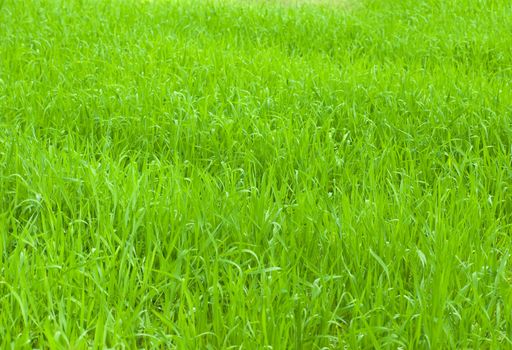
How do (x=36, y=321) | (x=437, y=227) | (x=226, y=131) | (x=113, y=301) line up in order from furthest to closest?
(x=226, y=131) < (x=437, y=227) < (x=113, y=301) < (x=36, y=321)

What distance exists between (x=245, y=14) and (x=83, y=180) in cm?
517

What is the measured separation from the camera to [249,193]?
3.42m

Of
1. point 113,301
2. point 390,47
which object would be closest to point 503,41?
point 390,47

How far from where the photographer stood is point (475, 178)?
11.6 ft

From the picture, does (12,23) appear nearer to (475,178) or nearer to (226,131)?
(226,131)

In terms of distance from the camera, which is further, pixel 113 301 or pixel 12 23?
pixel 12 23

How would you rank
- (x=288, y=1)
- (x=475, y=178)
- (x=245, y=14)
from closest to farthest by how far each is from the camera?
1. (x=475, y=178)
2. (x=245, y=14)
3. (x=288, y=1)

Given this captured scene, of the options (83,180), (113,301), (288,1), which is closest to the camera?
(113,301)

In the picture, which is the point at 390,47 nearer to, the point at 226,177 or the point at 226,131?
the point at 226,131

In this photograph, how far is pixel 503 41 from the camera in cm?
666

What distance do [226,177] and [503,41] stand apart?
14.2ft

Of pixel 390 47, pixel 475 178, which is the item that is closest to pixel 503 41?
pixel 390 47

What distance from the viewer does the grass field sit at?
2330mm

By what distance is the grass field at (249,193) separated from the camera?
A: 7.64 ft
